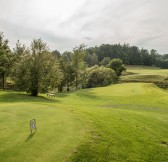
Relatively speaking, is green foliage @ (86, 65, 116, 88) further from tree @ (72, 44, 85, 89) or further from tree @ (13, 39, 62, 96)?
tree @ (13, 39, 62, 96)

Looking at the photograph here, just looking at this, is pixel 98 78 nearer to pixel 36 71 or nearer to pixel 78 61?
pixel 78 61

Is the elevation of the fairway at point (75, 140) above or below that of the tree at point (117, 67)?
below

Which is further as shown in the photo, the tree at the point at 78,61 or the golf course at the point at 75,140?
the tree at the point at 78,61

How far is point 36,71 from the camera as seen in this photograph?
1833 inches

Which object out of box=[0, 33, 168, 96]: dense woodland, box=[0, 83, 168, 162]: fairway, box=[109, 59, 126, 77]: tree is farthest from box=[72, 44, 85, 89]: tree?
box=[0, 83, 168, 162]: fairway

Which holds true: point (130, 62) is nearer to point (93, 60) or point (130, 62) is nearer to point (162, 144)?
point (93, 60)

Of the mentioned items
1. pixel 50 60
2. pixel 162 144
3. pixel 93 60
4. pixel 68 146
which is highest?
pixel 93 60

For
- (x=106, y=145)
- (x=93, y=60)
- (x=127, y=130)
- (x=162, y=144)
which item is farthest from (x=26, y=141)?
(x=93, y=60)

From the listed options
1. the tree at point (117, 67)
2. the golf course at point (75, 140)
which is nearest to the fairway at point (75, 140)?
the golf course at point (75, 140)

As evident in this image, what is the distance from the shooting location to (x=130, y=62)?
193125mm

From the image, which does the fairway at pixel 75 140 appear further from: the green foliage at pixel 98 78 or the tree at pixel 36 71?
the green foliage at pixel 98 78

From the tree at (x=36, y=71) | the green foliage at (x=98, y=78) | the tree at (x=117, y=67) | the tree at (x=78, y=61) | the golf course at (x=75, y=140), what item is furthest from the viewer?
the tree at (x=117, y=67)

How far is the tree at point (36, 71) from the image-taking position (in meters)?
45.9

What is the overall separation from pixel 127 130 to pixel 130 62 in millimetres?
179631
